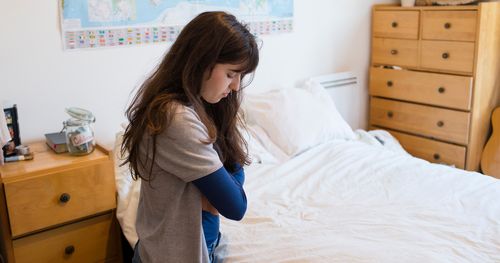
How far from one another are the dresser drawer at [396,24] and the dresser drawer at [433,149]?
65 centimetres

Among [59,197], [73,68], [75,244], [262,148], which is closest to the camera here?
[59,197]

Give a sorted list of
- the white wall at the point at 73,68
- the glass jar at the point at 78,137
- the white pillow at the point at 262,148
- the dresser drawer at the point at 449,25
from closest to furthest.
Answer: the glass jar at the point at 78,137 < the white wall at the point at 73,68 < the white pillow at the point at 262,148 < the dresser drawer at the point at 449,25

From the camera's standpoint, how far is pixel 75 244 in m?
1.93

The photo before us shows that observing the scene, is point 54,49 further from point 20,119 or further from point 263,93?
point 263,93

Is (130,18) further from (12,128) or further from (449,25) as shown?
(449,25)

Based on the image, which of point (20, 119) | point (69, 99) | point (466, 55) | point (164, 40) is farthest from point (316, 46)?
point (20, 119)

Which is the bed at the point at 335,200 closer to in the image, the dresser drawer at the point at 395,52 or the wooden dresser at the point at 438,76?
the wooden dresser at the point at 438,76

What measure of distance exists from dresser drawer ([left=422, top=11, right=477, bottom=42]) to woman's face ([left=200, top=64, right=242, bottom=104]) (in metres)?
2.01

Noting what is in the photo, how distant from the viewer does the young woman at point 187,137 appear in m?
1.22

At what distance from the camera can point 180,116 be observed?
1219 millimetres

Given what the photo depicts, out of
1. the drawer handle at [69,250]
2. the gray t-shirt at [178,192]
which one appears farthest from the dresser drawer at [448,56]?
the drawer handle at [69,250]

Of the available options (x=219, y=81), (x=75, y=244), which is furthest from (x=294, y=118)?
(x=219, y=81)

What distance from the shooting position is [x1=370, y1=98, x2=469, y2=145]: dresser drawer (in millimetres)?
2998

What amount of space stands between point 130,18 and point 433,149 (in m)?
2.00
